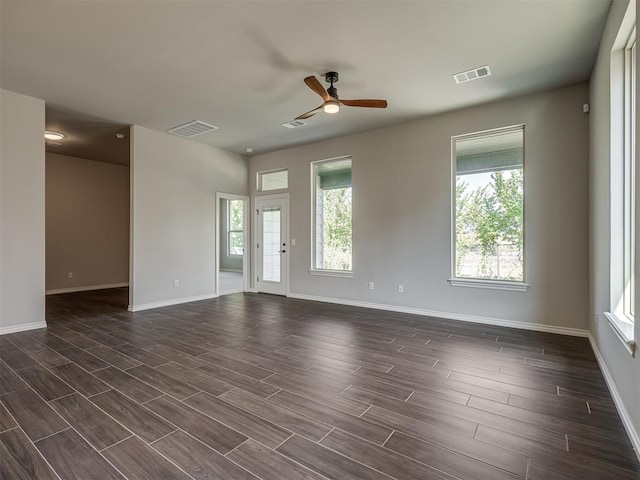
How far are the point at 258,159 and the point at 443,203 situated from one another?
13.4 ft

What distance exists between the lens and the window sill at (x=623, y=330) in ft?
5.99

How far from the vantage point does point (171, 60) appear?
126 inches

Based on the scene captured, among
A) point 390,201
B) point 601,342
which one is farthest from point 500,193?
point 601,342

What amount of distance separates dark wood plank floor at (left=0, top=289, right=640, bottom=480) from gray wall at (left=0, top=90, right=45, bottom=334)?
1.28 ft

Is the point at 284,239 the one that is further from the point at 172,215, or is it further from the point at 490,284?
the point at 490,284

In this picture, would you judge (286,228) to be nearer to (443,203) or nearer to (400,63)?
(443,203)

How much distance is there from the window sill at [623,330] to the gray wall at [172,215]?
226 inches

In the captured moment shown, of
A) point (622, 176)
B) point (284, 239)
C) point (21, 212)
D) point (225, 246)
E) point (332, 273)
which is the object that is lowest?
point (332, 273)

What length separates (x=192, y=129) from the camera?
5.26 m

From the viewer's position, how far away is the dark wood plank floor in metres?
1.64

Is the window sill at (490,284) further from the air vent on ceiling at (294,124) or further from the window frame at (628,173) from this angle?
the air vent on ceiling at (294,124)

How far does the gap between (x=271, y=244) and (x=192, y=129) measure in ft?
8.74

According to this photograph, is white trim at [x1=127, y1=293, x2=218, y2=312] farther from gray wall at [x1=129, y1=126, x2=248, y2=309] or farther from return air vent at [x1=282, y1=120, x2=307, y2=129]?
return air vent at [x1=282, y1=120, x2=307, y2=129]


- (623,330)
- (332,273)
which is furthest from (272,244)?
(623,330)
